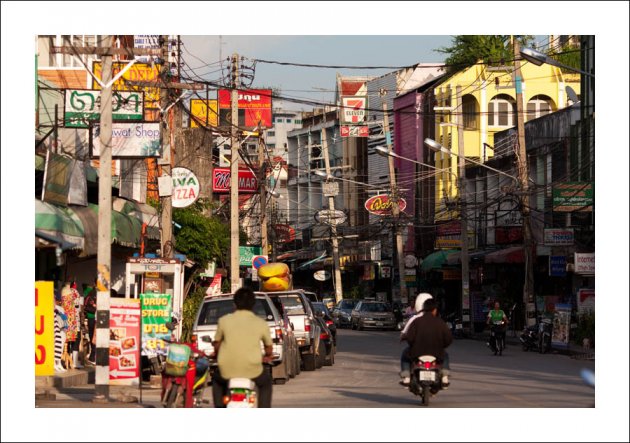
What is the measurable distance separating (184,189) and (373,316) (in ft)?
94.9

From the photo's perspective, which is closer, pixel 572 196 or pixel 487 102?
pixel 572 196

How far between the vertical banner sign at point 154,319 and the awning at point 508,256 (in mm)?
32618

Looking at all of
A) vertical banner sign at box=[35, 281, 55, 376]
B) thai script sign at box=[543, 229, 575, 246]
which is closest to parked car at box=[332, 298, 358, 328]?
thai script sign at box=[543, 229, 575, 246]

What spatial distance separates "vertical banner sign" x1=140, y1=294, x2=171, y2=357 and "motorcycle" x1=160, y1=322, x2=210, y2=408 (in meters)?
6.02

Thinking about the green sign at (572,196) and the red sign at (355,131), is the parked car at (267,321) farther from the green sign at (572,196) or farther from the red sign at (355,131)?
the red sign at (355,131)

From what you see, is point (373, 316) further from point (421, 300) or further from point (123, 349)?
point (123, 349)

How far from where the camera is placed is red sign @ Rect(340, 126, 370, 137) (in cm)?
8232

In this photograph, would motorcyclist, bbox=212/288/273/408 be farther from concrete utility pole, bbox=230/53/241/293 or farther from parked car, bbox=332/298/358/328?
parked car, bbox=332/298/358/328

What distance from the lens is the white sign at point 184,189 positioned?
3322cm

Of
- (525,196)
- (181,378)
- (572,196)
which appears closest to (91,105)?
(181,378)

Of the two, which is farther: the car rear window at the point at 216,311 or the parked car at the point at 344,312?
the parked car at the point at 344,312

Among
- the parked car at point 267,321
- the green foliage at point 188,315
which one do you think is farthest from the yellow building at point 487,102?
the parked car at point 267,321

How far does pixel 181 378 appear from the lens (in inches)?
669

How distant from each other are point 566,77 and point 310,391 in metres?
53.2
